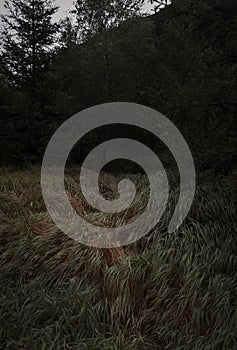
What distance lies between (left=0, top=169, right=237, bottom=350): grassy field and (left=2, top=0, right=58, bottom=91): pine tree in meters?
6.07

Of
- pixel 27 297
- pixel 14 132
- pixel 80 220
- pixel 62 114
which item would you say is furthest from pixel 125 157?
pixel 27 297

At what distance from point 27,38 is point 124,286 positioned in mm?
8277

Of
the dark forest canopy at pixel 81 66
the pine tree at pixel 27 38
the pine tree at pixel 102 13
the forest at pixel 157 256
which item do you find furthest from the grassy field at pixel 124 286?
the pine tree at pixel 102 13

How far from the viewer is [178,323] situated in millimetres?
3164

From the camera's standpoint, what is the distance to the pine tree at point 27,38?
9711mm

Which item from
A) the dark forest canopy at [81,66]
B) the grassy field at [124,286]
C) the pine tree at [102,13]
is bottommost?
the grassy field at [124,286]

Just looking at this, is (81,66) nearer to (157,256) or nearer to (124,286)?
(157,256)

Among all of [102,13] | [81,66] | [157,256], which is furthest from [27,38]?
[157,256]

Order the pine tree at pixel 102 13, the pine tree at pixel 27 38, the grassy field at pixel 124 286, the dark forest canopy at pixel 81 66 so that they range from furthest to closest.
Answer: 1. the pine tree at pixel 102 13
2. the pine tree at pixel 27 38
3. the dark forest canopy at pixel 81 66
4. the grassy field at pixel 124 286

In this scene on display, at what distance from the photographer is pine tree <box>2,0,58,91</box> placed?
9711 millimetres

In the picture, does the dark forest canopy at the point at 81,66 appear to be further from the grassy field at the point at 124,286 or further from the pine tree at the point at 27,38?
the grassy field at the point at 124,286

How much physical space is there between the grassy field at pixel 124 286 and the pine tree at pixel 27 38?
6.07 meters

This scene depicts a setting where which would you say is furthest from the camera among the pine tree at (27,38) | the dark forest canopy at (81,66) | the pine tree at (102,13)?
the pine tree at (102,13)

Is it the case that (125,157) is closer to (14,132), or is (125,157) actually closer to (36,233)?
→ (14,132)
